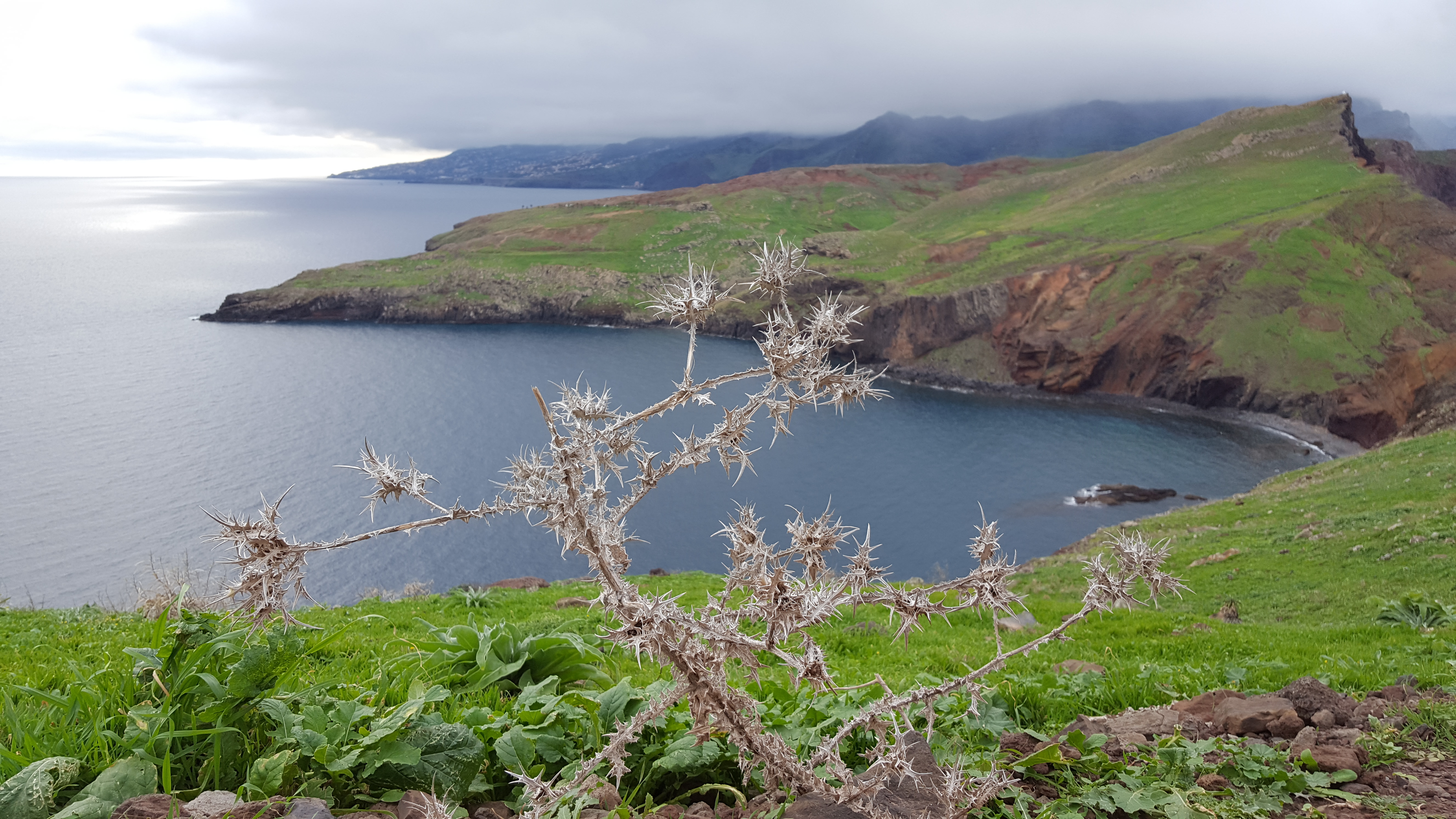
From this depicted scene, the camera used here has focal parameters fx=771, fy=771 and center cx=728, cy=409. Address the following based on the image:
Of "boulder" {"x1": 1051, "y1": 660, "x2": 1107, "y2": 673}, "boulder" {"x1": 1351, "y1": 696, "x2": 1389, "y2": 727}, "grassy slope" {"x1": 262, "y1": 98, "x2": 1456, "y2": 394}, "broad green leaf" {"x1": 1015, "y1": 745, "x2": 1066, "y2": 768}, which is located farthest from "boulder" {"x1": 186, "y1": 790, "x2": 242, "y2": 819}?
"grassy slope" {"x1": 262, "y1": 98, "x2": 1456, "y2": 394}

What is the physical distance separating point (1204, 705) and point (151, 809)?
5775mm

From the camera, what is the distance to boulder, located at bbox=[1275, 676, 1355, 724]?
4.75 m

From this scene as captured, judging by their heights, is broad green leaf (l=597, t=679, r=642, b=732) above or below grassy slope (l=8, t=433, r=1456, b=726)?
above

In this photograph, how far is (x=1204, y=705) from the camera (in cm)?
505

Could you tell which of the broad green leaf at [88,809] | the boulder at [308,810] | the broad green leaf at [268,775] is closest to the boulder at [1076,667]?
the boulder at [308,810]

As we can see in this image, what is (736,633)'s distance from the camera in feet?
8.91

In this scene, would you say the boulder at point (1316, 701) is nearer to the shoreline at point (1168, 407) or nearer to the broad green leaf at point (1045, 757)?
the broad green leaf at point (1045, 757)

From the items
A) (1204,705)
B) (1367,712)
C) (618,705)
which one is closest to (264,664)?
(618,705)

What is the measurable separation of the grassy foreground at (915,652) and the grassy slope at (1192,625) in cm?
5

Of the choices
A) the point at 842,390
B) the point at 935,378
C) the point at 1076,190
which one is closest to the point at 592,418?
the point at 842,390

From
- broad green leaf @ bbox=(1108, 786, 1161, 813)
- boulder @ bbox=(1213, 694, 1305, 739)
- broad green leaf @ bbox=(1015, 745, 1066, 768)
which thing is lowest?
boulder @ bbox=(1213, 694, 1305, 739)

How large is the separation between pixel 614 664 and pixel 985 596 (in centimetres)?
371

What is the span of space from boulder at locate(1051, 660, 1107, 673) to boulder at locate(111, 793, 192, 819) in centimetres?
624

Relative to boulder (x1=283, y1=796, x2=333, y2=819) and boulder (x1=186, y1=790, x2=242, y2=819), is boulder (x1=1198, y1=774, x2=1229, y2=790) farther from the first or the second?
boulder (x1=186, y1=790, x2=242, y2=819)
